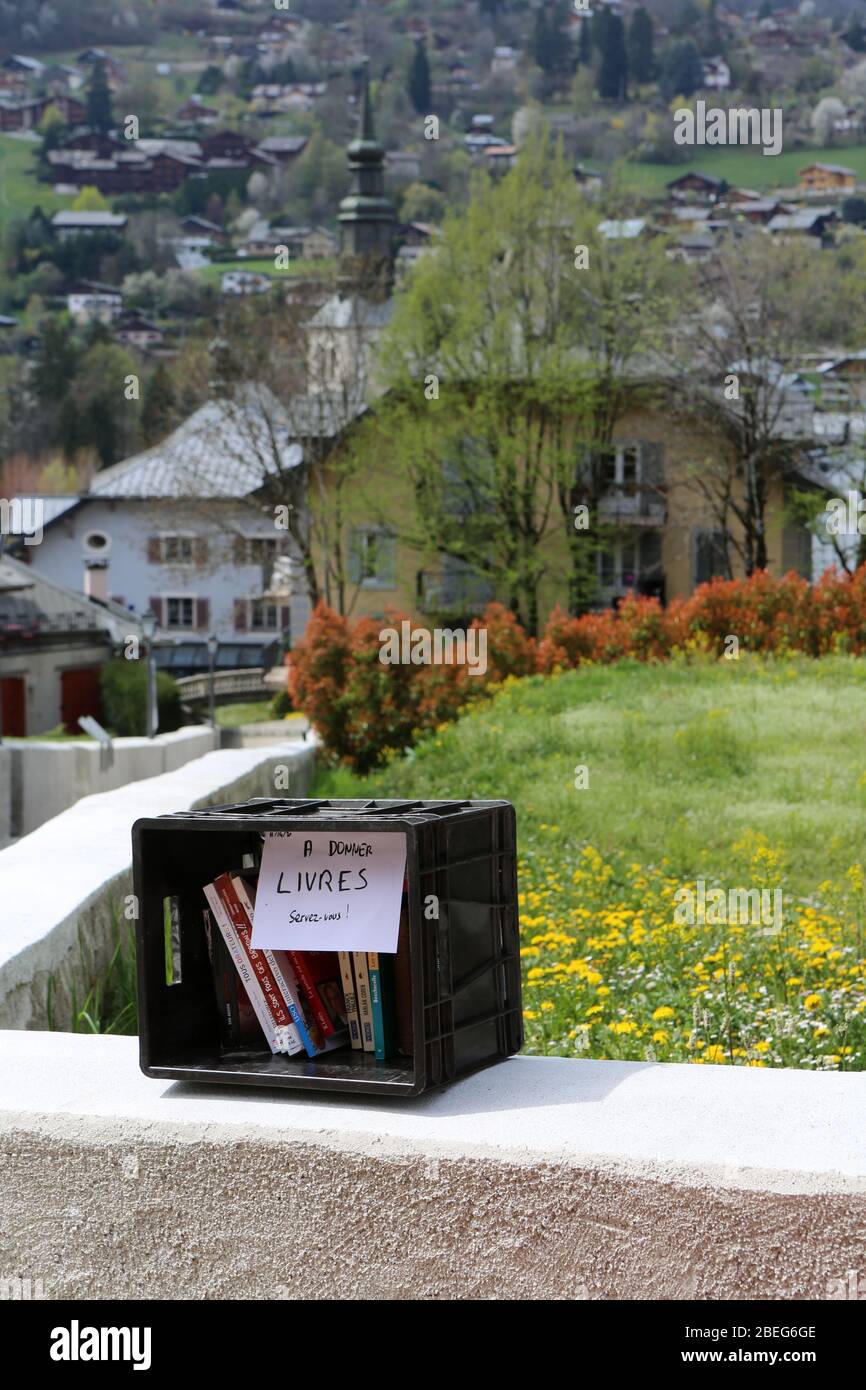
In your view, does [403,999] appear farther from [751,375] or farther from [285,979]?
[751,375]

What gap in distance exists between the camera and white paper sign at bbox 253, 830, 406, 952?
237 centimetres

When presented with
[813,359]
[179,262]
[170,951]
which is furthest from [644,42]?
[170,951]

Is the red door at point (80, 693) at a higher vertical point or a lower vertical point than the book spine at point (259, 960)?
lower

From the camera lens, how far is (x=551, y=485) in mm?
31641

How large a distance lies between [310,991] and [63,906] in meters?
1.23

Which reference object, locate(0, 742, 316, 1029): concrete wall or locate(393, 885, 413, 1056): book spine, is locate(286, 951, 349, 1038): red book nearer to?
locate(393, 885, 413, 1056): book spine

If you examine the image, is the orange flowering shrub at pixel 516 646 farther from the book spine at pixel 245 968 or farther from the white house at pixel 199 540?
the white house at pixel 199 540

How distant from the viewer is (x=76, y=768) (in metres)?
11.8

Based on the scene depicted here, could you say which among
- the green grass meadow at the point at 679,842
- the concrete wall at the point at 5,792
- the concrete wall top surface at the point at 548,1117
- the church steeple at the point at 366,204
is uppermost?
the church steeple at the point at 366,204

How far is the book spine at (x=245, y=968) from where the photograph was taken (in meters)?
2.55

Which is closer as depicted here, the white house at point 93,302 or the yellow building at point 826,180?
the yellow building at point 826,180

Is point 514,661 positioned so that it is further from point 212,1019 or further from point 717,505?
point 717,505

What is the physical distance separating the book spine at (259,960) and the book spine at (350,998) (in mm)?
82

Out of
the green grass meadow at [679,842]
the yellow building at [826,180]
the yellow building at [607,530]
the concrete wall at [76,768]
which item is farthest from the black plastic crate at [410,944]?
the yellow building at [826,180]
